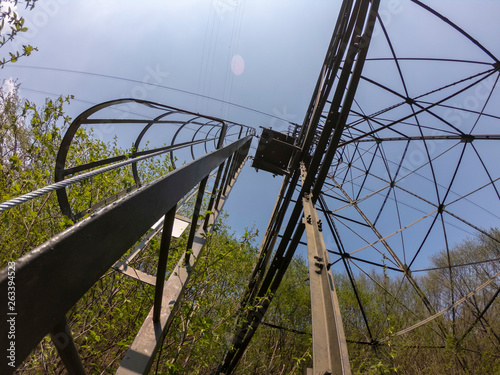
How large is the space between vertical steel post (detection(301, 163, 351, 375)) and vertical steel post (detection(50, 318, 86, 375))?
4.31 feet

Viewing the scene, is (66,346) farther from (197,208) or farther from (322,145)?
(322,145)

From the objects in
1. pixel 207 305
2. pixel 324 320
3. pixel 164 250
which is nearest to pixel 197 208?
pixel 164 250

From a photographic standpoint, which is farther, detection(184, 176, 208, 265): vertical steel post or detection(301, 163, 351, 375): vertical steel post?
detection(184, 176, 208, 265): vertical steel post

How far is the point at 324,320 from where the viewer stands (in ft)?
6.22

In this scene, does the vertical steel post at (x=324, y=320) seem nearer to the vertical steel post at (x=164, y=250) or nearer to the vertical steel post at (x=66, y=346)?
the vertical steel post at (x=164, y=250)

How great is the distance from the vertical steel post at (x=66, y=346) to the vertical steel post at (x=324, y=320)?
1.31 m

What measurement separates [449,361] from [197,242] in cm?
573

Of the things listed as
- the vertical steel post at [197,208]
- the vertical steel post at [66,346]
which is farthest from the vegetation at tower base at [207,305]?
the vertical steel post at [66,346]

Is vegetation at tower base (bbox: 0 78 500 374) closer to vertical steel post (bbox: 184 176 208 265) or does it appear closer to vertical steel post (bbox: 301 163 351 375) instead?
vertical steel post (bbox: 184 176 208 265)

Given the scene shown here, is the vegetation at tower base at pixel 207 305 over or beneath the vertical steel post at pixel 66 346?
beneath

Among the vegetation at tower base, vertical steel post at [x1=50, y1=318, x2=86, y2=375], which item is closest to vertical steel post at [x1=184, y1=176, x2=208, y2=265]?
the vegetation at tower base

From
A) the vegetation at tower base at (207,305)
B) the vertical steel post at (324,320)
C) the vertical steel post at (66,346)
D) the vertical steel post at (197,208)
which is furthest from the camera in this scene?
the vegetation at tower base at (207,305)

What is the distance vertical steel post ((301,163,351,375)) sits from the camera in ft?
5.07

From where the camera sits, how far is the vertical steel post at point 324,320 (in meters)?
1.54
